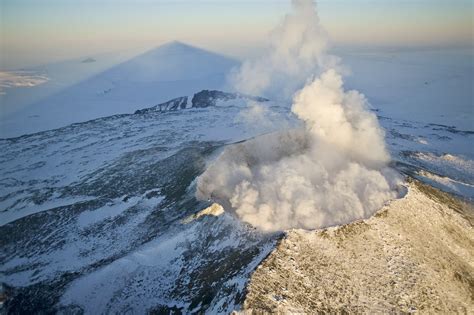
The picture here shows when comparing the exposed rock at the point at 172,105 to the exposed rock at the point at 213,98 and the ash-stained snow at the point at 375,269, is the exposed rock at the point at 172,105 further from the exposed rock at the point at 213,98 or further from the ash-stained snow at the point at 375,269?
the ash-stained snow at the point at 375,269

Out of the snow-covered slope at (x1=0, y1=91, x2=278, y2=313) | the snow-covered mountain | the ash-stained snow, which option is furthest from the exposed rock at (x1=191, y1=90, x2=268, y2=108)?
the ash-stained snow

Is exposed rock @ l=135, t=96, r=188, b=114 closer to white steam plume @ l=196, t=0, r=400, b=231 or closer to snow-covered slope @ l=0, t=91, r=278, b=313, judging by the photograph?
snow-covered slope @ l=0, t=91, r=278, b=313

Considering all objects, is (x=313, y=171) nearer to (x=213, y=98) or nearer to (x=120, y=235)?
(x=120, y=235)

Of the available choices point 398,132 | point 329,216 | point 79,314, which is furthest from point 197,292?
point 398,132

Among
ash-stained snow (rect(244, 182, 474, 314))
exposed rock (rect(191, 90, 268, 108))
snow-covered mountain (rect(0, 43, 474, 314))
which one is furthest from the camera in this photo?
exposed rock (rect(191, 90, 268, 108))

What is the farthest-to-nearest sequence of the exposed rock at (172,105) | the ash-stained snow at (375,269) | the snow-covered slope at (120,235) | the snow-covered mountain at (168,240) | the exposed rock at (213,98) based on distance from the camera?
the exposed rock at (172,105) < the exposed rock at (213,98) < the snow-covered slope at (120,235) < the snow-covered mountain at (168,240) < the ash-stained snow at (375,269)

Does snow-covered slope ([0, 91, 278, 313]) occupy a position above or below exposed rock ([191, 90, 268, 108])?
below

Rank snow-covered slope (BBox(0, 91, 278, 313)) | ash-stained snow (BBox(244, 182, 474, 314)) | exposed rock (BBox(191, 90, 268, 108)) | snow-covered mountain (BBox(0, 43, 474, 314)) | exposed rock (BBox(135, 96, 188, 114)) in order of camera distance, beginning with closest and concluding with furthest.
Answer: ash-stained snow (BBox(244, 182, 474, 314)) < snow-covered mountain (BBox(0, 43, 474, 314)) < snow-covered slope (BBox(0, 91, 278, 313)) < exposed rock (BBox(191, 90, 268, 108)) < exposed rock (BBox(135, 96, 188, 114))

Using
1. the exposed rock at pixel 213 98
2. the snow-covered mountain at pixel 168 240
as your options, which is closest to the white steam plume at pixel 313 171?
the snow-covered mountain at pixel 168 240

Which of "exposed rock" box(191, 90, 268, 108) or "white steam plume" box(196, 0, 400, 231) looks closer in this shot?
"white steam plume" box(196, 0, 400, 231)
